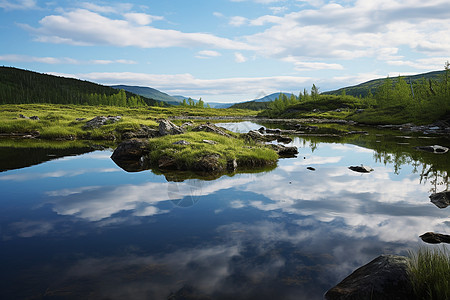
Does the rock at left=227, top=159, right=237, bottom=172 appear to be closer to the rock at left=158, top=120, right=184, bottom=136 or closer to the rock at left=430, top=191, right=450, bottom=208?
the rock at left=430, top=191, right=450, bottom=208

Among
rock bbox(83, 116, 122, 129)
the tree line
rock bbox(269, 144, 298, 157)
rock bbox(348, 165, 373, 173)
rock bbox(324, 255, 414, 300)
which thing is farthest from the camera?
the tree line

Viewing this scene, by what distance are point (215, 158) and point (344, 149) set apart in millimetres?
21203

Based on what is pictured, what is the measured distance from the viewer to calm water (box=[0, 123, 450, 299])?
27.1 ft

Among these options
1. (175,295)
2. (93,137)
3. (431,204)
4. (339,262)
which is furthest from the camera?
(93,137)

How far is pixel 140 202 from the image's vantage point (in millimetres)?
15828

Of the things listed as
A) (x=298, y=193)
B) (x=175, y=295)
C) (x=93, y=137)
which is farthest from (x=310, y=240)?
(x=93, y=137)

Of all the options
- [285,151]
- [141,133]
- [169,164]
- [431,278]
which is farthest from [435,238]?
[141,133]

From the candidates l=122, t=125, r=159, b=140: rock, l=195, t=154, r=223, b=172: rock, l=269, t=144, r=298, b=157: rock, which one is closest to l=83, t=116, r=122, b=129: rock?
l=122, t=125, r=159, b=140: rock

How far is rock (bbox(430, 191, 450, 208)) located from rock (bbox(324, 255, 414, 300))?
1016 centimetres

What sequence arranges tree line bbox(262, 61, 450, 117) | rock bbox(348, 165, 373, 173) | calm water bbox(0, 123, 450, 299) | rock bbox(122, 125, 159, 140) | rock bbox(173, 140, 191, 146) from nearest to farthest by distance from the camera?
calm water bbox(0, 123, 450, 299), rock bbox(348, 165, 373, 173), rock bbox(173, 140, 191, 146), rock bbox(122, 125, 159, 140), tree line bbox(262, 61, 450, 117)

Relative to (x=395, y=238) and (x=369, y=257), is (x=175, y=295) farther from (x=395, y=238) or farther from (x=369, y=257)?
(x=395, y=238)

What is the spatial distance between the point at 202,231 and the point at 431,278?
762cm

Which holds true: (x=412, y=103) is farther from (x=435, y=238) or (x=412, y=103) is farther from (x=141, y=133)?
(x=435, y=238)

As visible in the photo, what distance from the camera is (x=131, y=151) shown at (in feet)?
96.4
